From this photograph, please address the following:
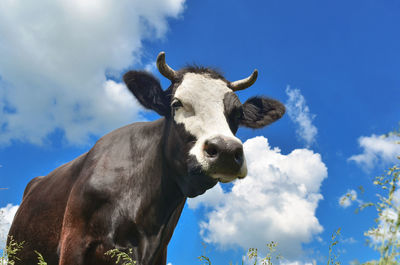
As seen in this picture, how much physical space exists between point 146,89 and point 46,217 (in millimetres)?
2910

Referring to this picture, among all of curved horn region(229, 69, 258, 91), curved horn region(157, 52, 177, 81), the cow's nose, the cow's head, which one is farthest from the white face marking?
curved horn region(229, 69, 258, 91)

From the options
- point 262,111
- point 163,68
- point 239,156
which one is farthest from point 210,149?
point 262,111

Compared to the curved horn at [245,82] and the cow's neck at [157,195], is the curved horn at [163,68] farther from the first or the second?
the curved horn at [245,82]

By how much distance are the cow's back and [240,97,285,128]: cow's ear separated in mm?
3144

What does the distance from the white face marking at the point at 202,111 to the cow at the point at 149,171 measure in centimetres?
1

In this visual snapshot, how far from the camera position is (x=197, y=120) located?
4.77 metres

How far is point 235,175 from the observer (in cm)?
430

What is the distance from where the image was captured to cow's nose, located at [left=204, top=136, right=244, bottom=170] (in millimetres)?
4090

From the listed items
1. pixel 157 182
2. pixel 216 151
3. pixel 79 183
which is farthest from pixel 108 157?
pixel 216 151

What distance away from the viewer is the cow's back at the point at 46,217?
19.8 ft

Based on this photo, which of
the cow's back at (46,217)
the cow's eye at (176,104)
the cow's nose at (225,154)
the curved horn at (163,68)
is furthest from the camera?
the cow's back at (46,217)

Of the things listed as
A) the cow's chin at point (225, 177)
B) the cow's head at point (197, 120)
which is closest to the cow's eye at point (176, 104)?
the cow's head at point (197, 120)

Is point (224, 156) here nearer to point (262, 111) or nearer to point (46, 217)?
point (262, 111)

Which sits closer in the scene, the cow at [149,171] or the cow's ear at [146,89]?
the cow at [149,171]
